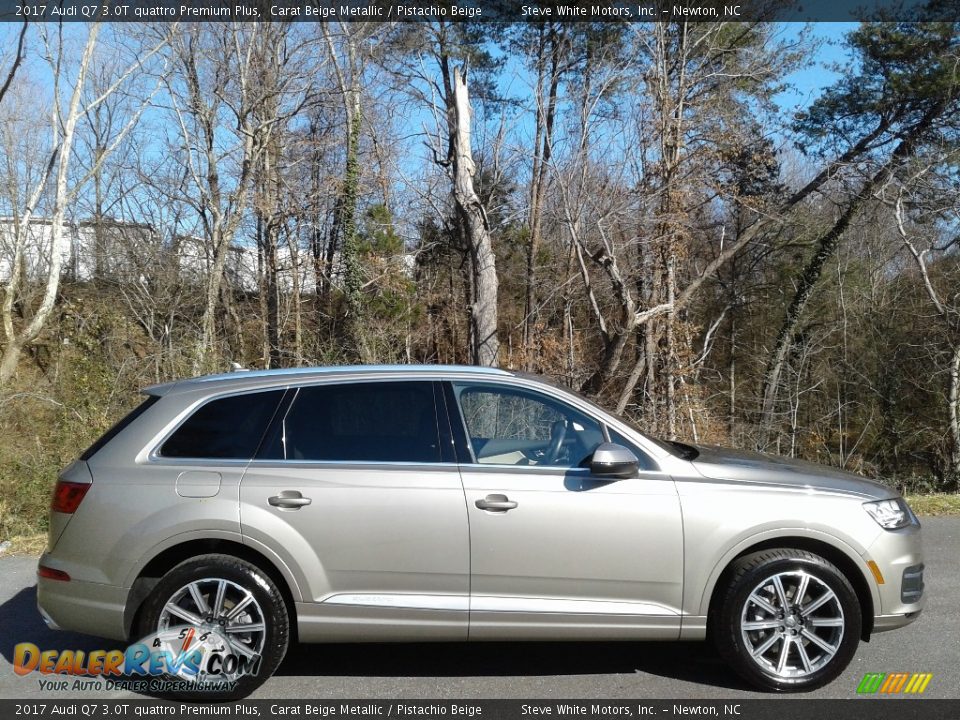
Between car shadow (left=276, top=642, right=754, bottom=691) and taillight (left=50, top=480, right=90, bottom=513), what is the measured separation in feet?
4.84

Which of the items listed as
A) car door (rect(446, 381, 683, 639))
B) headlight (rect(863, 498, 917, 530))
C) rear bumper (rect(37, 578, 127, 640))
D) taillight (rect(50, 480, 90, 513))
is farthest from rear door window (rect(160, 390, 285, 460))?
headlight (rect(863, 498, 917, 530))

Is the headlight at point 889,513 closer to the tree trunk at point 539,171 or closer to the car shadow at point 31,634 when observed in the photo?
the car shadow at point 31,634

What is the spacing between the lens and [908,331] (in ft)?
71.3

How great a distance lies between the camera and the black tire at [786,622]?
4.40 m

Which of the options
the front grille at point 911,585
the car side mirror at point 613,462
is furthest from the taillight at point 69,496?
the front grille at point 911,585

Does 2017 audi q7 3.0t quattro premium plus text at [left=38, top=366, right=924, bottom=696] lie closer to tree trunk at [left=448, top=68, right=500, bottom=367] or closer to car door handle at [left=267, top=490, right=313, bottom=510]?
car door handle at [left=267, top=490, right=313, bottom=510]

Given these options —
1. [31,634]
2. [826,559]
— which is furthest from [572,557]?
[31,634]

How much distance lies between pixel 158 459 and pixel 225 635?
1009 mm

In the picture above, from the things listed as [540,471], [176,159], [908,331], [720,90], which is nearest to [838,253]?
[908,331]

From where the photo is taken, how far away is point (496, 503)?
438 cm

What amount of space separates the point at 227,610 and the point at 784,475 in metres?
3.13

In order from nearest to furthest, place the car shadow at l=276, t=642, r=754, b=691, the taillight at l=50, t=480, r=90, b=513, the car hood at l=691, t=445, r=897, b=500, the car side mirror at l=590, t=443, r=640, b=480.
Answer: the car side mirror at l=590, t=443, r=640, b=480, the taillight at l=50, t=480, r=90, b=513, the car hood at l=691, t=445, r=897, b=500, the car shadow at l=276, t=642, r=754, b=691

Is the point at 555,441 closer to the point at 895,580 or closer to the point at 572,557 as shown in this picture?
the point at 572,557

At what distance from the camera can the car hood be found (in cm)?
456
